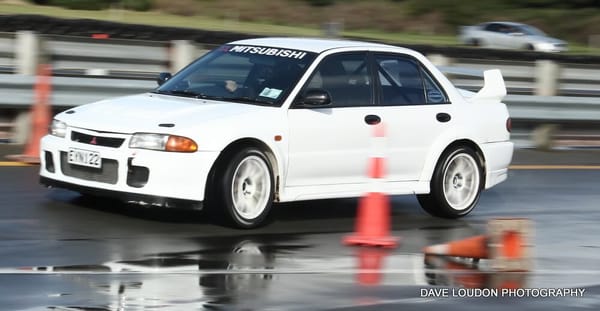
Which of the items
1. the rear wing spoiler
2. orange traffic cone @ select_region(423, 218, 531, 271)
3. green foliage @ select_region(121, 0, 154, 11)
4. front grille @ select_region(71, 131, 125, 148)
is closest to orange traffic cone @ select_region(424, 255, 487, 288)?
orange traffic cone @ select_region(423, 218, 531, 271)

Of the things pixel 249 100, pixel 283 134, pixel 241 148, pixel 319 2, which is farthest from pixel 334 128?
pixel 319 2

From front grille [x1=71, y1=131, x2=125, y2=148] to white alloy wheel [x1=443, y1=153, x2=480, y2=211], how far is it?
319 centimetres

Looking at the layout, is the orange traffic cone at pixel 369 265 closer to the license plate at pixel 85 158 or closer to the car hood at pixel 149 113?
the car hood at pixel 149 113

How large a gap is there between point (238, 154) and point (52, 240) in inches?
62.7

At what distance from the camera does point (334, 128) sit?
10.0 metres

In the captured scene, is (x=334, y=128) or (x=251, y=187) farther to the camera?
(x=334, y=128)

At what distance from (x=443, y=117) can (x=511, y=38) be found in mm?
40995

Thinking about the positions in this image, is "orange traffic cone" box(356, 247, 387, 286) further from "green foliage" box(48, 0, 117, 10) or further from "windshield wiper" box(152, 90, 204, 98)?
"green foliage" box(48, 0, 117, 10)

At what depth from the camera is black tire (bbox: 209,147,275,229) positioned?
9258 millimetres

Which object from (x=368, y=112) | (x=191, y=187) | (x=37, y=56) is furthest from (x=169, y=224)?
(x=37, y=56)

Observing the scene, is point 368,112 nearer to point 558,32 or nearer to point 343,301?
point 343,301

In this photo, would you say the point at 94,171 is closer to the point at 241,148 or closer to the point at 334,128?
the point at 241,148

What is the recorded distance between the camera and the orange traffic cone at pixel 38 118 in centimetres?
1239

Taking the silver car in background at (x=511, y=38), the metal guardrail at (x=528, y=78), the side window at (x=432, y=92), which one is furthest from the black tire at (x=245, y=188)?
the silver car in background at (x=511, y=38)
